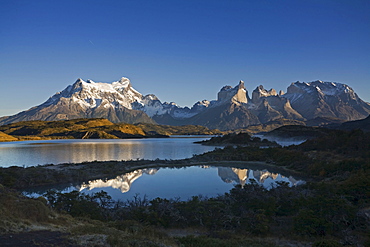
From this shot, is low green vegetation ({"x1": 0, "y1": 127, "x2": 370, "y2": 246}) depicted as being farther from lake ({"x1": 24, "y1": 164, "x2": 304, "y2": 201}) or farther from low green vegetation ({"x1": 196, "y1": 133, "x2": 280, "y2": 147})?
low green vegetation ({"x1": 196, "y1": 133, "x2": 280, "y2": 147})

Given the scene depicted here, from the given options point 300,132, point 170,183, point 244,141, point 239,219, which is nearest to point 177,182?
point 170,183

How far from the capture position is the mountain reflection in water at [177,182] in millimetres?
34938

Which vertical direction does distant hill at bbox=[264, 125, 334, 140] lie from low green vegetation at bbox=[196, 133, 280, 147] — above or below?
above

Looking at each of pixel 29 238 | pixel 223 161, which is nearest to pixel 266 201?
pixel 29 238

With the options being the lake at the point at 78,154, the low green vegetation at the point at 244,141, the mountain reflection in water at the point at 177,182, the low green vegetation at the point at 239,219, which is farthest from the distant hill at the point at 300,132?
the low green vegetation at the point at 239,219

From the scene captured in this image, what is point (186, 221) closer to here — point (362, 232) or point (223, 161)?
point (362, 232)

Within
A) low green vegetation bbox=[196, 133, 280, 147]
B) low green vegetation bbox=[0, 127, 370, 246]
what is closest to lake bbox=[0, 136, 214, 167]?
low green vegetation bbox=[196, 133, 280, 147]

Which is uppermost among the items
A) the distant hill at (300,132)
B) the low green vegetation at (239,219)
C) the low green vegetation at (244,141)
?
the distant hill at (300,132)

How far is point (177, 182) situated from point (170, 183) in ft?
4.45

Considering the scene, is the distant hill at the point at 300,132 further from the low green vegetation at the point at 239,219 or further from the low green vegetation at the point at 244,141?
the low green vegetation at the point at 239,219

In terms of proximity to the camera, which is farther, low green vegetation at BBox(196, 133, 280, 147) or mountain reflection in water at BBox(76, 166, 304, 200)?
low green vegetation at BBox(196, 133, 280, 147)

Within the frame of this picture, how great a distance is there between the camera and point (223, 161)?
68.5 m

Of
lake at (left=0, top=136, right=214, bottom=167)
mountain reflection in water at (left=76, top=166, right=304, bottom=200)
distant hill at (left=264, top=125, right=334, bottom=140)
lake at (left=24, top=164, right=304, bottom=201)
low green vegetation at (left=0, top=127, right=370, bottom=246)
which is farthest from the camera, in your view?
distant hill at (left=264, top=125, right=334, bottom=140)

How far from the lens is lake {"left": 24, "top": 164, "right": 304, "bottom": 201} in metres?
34.4
